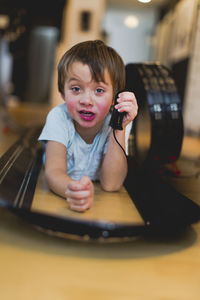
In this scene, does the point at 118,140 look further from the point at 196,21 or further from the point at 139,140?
the point at 139,140

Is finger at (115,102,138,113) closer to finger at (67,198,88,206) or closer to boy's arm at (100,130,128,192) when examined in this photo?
boy's arm at (100,130,128,192)

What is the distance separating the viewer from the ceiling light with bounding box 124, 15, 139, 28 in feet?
4.25

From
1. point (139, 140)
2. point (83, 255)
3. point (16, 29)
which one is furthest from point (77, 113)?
point (16, 29)

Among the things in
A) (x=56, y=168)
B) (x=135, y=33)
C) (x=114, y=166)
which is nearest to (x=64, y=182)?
(x=56, y=168)

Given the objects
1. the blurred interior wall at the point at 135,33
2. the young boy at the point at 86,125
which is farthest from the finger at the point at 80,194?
the blurred interior wall at the point at 135,33

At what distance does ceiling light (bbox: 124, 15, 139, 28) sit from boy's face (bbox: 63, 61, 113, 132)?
49 centimetres

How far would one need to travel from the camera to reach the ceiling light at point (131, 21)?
130 centimetres

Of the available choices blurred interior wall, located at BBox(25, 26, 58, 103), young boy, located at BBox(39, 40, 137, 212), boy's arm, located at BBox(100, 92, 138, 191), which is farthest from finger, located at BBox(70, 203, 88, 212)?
blurred interior wall, located at BBox(25, 26, 58, 103)

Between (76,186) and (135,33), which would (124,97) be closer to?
(76,186)

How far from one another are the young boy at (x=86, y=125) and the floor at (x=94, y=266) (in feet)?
0.39

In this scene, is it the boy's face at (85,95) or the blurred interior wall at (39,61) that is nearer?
the boy's face at (85,95)

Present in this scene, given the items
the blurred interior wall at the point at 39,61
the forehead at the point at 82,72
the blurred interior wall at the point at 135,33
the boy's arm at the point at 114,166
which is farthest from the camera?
the blurred interior wall at the point at 39,61

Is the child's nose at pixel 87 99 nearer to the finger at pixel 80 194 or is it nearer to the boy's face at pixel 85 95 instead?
the boy's face at pixel 85 95

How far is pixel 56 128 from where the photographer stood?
3.34 feet
